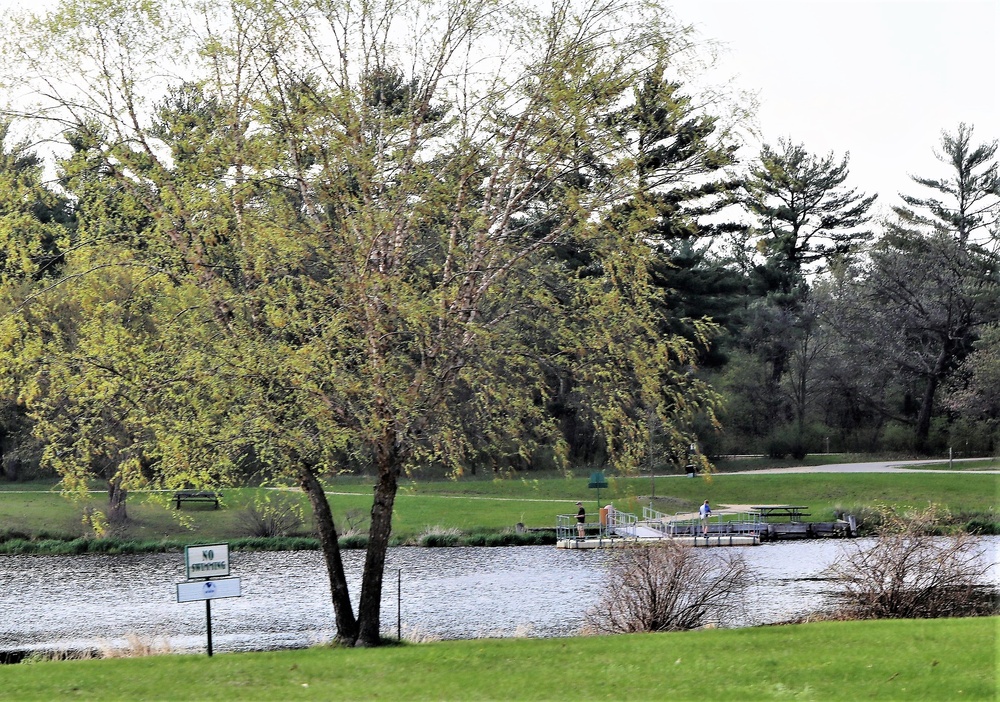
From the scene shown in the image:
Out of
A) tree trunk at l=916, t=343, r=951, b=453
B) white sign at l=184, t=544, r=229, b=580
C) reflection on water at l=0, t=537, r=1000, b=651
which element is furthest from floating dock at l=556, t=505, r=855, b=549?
white sign at l=184, t=544, r=229, b=580

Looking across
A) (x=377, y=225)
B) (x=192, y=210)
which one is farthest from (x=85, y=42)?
(x=377, y=225)

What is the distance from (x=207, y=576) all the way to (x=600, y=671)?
4.75 m

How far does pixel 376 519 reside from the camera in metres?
15.7

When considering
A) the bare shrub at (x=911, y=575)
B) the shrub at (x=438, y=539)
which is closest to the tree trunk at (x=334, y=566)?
the bare shrub at (x=911, y=575)

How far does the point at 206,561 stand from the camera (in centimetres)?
1321

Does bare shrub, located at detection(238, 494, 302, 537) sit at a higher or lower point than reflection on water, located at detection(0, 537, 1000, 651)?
higher

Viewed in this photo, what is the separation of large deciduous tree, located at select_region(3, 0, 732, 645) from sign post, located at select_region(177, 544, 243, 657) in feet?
2.88

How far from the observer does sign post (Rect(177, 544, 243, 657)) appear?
42.7 feet

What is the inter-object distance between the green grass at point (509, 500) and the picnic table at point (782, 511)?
0.70 m

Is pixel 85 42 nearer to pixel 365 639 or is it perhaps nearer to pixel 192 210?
pixel 192 210

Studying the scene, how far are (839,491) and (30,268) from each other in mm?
33420

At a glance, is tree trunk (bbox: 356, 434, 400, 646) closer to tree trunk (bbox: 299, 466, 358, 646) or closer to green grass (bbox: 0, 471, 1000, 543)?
tree trunk (bbox: 299, 466, 358, 646)

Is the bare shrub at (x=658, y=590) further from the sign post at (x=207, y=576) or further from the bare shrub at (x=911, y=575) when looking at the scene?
the sign post at (x=207, y=576)

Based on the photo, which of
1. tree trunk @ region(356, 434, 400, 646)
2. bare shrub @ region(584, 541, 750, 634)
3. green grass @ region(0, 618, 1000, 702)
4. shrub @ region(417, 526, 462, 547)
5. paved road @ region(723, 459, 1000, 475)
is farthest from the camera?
paved road @ region(723, 459, 1000, 475)
